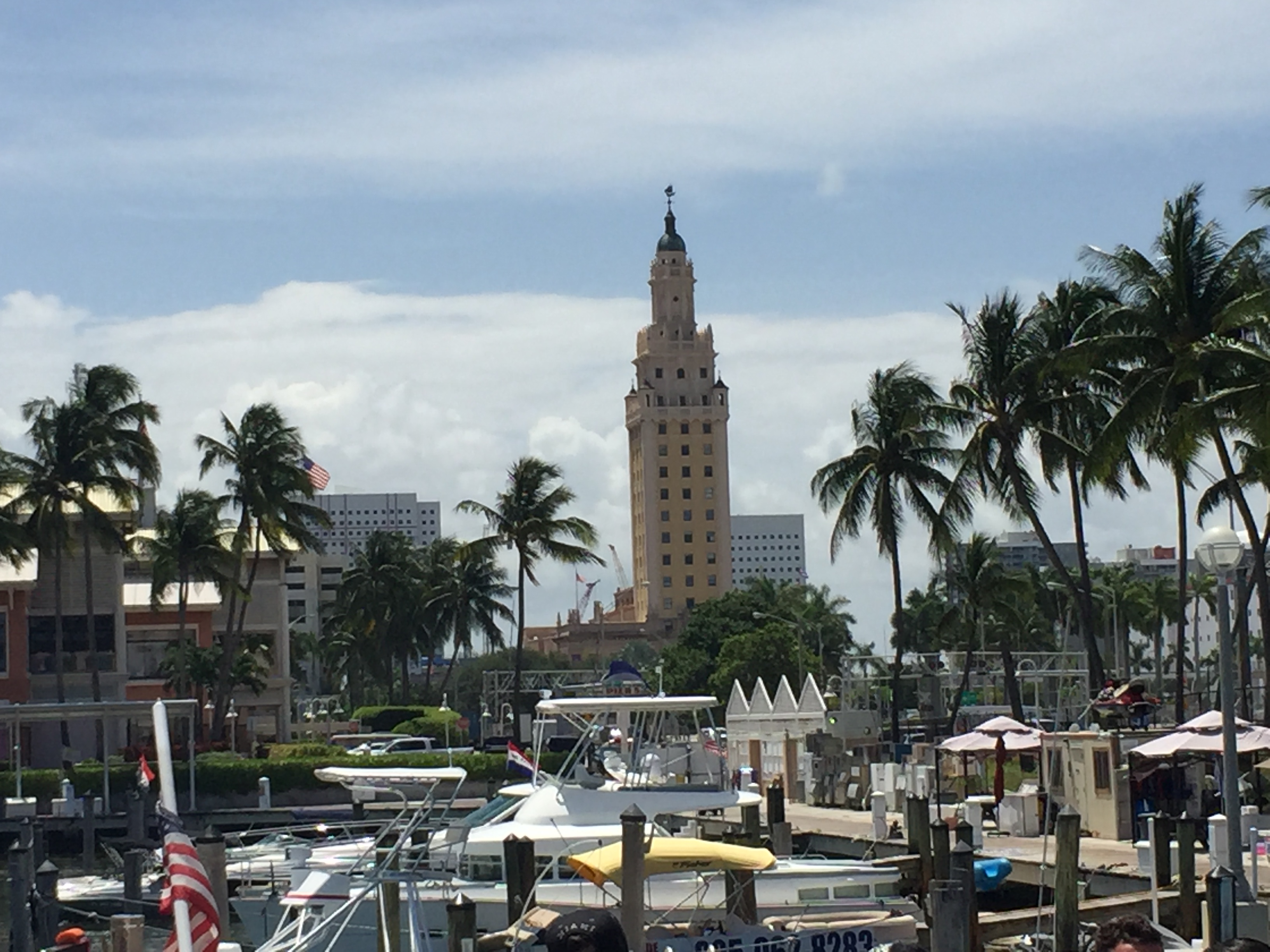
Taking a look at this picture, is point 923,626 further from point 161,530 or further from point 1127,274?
point 1127,274

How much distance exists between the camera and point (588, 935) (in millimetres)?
6438

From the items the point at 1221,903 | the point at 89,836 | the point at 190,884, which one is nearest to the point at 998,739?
the point at 1221,903

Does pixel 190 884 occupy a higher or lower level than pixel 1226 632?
lower

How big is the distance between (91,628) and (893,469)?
29.6 metres

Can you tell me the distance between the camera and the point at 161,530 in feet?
250

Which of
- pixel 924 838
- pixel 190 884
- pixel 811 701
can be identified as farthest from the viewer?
pixel 811 701

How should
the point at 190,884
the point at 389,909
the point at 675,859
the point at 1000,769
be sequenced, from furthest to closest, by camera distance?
the point at 1000,769 < the point at 675,859 < the point at 389,909 < the point at 190,884

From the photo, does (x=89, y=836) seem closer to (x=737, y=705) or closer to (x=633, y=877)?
(x=737, y=705)

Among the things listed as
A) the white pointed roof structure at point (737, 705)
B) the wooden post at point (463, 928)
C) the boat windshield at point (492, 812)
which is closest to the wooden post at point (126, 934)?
the wooden post at point (463, 928)

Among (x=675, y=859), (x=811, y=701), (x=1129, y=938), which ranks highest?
(x=1129, y=938)

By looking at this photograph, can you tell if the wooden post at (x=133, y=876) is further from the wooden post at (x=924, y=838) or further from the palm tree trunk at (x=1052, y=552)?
the palm tree trunk at (x=1052, y=552)

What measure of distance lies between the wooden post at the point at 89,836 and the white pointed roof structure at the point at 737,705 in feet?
77.7

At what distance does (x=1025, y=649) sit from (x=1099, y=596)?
6.18 meters

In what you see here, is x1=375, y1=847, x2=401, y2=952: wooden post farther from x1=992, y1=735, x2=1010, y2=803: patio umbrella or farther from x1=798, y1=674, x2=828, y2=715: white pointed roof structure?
x1=798, y1=674, x2=828, y2=715: white pointed roof structure
